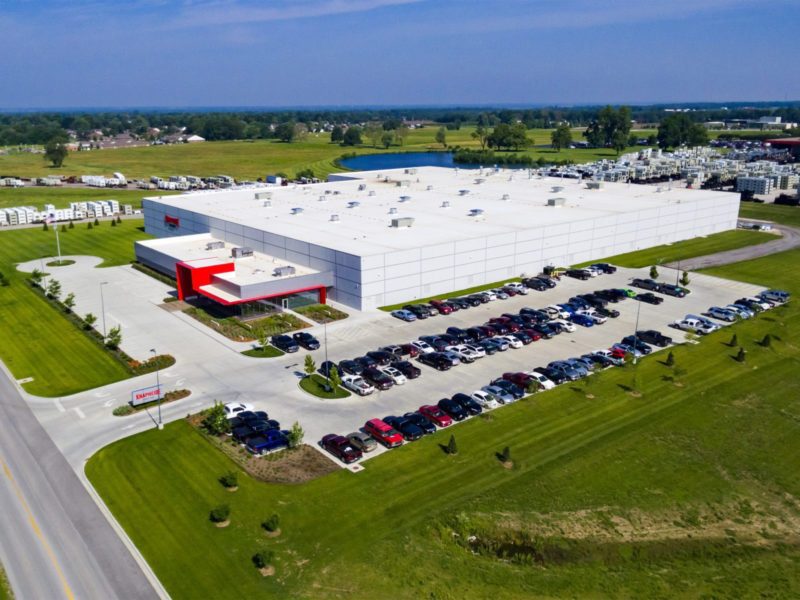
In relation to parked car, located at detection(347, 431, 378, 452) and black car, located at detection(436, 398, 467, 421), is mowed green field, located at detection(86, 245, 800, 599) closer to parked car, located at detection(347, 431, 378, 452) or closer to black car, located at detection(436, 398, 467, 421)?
black car, located at detection(436, 398, 467, 421)

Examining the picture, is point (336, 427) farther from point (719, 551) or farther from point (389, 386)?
point (719, 551)

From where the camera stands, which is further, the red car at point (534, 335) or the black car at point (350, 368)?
the red car at point (534, 335)

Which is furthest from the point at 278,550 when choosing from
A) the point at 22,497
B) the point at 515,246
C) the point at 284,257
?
the point at 515,246

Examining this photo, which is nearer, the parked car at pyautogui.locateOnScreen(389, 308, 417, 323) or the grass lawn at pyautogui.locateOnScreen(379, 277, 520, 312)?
the parked car at pyautogui.locateOnScreen(389, 308, 417, 323)

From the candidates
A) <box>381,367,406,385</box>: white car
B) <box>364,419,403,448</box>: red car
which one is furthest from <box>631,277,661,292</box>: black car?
<box>364,419,403,448</box>: red car

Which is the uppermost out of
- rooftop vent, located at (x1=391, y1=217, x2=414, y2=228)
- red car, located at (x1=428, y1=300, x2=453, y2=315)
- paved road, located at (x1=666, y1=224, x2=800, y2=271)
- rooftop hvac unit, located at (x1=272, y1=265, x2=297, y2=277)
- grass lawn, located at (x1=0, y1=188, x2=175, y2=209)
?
rooftop vent, located at (x1=391, y1=217, x2=414, y2=228)

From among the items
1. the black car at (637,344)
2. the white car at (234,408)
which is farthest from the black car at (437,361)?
the black car at (637,344)

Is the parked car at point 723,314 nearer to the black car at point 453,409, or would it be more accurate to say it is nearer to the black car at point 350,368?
the black car at point 453,409
